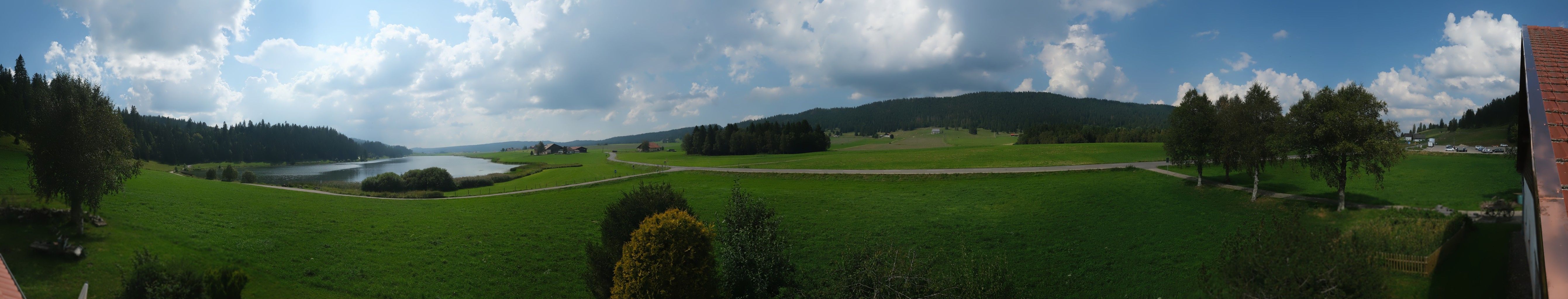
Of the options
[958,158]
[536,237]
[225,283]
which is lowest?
[536,237]

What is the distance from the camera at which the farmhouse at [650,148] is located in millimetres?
110250

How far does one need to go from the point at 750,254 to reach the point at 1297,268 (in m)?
9.13

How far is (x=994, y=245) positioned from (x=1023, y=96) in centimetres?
17968

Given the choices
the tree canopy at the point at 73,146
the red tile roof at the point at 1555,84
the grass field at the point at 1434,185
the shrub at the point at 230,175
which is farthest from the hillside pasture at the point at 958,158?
the red tile roof at the point at 1555,84

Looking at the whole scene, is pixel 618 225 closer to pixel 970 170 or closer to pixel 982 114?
pixel 970 170

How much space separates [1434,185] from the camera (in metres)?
11.5

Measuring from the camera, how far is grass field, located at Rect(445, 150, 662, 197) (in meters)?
38.5

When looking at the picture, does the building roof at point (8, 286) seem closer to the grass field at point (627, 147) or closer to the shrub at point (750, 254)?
the shrub at point (750, 254)

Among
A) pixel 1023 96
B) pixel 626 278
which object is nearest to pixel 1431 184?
pixel 626 278

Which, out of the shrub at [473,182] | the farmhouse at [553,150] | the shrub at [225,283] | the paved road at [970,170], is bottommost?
the shrub at [473,182]

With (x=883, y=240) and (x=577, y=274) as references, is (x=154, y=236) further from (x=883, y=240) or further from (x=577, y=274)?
(x=883, y=240)

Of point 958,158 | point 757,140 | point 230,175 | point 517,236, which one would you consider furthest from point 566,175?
point 958,158

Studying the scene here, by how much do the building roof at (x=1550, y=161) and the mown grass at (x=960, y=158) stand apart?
36.5m

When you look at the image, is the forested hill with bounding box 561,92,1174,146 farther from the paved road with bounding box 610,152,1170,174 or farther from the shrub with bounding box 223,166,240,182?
the shrub with bounding box 223,166,240,182
